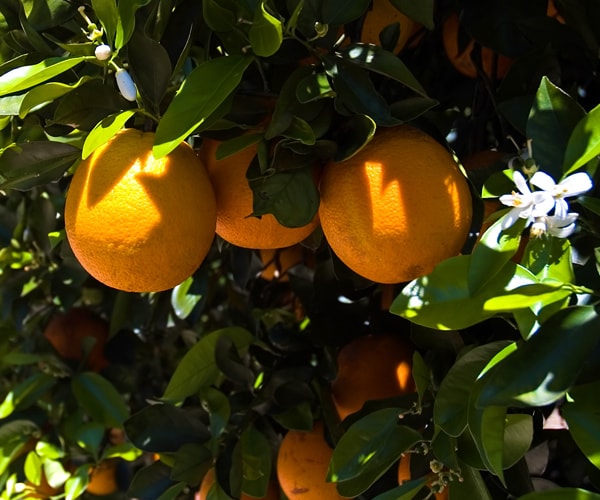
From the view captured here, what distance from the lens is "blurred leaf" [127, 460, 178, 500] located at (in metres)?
1.17

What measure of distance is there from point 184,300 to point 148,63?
58cm

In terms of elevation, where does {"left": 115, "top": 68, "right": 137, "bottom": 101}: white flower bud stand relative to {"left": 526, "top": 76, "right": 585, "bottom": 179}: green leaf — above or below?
above

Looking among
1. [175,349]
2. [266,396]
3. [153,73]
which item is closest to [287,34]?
[153,73]

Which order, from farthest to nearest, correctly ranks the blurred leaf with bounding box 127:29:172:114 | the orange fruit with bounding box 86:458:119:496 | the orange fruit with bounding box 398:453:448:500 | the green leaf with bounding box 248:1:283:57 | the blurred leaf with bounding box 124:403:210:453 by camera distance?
1. the orange fruit with bounding box 86:458:119:496
2. the blurred leaf with bounding box 124:403:210:453
3. the orange fruit with bounding box 398:453:448:500
4. the blurred leaf with bounding box 127:29:172:114
5. the green leaf with bounding box 248:1:283:57

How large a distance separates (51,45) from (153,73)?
0.25 m

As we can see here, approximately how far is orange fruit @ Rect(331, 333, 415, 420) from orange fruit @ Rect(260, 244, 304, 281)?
0.85ft

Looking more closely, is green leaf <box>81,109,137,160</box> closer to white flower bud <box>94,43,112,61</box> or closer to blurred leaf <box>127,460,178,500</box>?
white flower bud <box>94,43,112,61</box>

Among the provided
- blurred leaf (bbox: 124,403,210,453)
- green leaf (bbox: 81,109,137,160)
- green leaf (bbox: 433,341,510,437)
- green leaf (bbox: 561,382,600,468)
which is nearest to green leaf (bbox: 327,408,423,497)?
green leaf (bbox: 433,341,510,437)

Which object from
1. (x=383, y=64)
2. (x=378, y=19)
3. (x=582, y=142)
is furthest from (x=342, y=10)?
(x=582, y=142)

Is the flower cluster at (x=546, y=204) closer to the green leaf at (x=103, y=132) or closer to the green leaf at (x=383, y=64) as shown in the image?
the green leaf at (x=383, y=64)

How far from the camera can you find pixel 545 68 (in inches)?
38.1

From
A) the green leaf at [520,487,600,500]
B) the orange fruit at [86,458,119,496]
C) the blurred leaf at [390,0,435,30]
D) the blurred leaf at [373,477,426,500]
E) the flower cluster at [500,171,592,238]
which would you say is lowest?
the orange fruit at [86,458,119,496]

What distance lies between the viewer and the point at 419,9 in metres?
0.92

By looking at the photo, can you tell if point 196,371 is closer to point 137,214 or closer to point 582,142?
point 137,214
